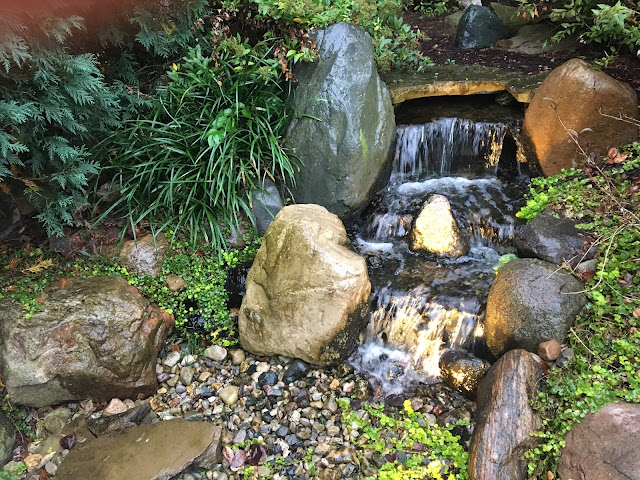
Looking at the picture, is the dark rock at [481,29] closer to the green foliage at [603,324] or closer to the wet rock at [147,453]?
the green foliage at [603,324]

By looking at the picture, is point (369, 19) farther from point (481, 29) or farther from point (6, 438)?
point (6, 438)

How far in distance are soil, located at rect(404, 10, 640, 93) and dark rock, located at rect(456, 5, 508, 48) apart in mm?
201

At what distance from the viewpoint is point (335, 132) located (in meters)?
4.39

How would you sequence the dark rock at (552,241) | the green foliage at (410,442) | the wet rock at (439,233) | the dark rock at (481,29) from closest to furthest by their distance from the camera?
the green foliage at (410,442), the dark rock at (552,241), the wet rock at (439,233), the dark rock at (481,29)

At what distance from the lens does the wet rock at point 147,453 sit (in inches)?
113

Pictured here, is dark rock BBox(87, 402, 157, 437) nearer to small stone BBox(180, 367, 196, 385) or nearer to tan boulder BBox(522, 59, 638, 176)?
small stone BBox(180, 367, 196, 385)

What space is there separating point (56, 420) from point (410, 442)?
2726mm

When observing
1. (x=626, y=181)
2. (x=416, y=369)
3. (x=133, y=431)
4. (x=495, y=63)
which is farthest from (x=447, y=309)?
(x=495, y=63)

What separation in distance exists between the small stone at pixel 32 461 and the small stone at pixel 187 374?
43.4 inches

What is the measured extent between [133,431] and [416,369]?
2.31 metres

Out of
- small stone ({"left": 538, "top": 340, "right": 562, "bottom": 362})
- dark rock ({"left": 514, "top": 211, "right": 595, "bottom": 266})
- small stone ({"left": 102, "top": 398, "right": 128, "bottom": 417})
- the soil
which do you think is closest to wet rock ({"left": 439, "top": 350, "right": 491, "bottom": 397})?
small stone ({"left": 538, "top": 340, "right": 562, "bottom": 362})

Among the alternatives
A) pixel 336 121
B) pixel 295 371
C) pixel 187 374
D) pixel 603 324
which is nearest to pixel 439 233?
pixel 336 121

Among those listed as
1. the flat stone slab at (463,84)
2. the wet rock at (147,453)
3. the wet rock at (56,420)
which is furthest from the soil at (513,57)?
the wet rock at (56,420)

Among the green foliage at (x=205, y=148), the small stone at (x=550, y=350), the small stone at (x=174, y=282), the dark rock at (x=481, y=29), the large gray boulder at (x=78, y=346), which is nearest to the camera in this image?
the small stone at (x=550, y=350)
